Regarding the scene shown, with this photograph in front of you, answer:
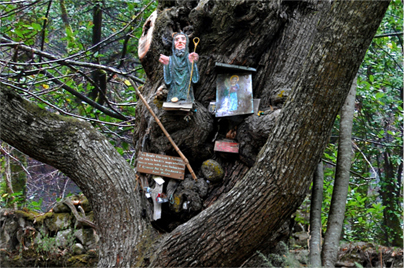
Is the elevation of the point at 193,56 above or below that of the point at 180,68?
above

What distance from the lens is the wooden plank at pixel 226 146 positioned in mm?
2961

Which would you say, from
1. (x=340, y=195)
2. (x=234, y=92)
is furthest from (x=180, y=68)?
(x=340, y=195)

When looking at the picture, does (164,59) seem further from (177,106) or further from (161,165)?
(161,165)

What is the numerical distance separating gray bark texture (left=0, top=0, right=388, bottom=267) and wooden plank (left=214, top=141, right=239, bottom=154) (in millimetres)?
76

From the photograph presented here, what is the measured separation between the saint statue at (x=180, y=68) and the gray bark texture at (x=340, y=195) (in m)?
1.23

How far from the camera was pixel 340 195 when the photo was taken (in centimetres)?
265

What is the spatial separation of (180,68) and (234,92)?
0.51m

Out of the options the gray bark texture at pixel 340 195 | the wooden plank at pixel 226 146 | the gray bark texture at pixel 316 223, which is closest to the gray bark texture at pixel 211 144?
the wooden plank at pixel 226 146

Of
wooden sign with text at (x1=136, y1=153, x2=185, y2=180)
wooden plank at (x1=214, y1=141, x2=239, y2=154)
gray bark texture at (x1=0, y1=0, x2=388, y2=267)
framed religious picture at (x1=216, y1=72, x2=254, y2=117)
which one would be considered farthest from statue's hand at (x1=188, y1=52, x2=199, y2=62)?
wooden sign with text at (x1=136, y1=153, x2=185, y2=180)

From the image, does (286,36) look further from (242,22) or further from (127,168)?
(127,168)

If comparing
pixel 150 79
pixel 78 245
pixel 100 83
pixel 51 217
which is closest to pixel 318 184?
pixel 150 79

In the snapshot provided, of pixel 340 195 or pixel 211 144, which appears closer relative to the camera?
pixel 340 195

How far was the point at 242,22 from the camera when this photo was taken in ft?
10.0

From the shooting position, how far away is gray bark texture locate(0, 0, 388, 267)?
87.9 inches
